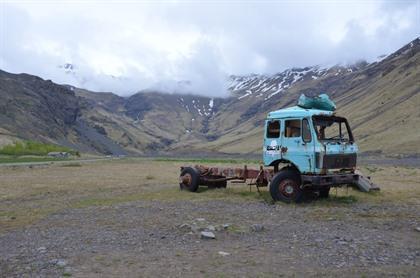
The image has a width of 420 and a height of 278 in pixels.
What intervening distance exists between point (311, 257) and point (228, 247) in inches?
80.9

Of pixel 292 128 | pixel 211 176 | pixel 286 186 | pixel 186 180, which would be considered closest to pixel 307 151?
pixel 292 128

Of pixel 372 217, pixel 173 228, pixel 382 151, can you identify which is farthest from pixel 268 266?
pixel 382 151

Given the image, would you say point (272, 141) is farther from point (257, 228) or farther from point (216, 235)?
point (216, 235)

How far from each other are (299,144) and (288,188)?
5.93 feet

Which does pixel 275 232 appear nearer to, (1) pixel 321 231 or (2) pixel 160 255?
(1) pixel 321 231

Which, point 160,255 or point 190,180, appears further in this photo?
point 190,180

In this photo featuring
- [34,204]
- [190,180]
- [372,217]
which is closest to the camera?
[372,217]

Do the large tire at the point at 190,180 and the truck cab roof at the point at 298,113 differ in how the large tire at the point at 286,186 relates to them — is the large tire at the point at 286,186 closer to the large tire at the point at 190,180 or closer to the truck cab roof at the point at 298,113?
the truck cab roof at the point at 298,113

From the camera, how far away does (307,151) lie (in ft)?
57.9

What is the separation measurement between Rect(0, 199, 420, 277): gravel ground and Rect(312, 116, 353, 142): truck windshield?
9.01ft

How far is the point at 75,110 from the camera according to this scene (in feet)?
625

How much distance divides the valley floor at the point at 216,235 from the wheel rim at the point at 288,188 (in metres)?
0.60

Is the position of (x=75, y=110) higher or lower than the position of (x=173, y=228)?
higher

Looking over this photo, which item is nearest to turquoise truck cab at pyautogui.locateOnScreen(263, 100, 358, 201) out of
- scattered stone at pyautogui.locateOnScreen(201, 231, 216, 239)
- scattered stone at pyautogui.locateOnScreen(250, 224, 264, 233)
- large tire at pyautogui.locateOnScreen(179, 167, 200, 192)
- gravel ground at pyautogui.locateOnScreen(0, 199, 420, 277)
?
gravel ground at pyautogui.locateOnScreen(0, 199, 420, 277)
